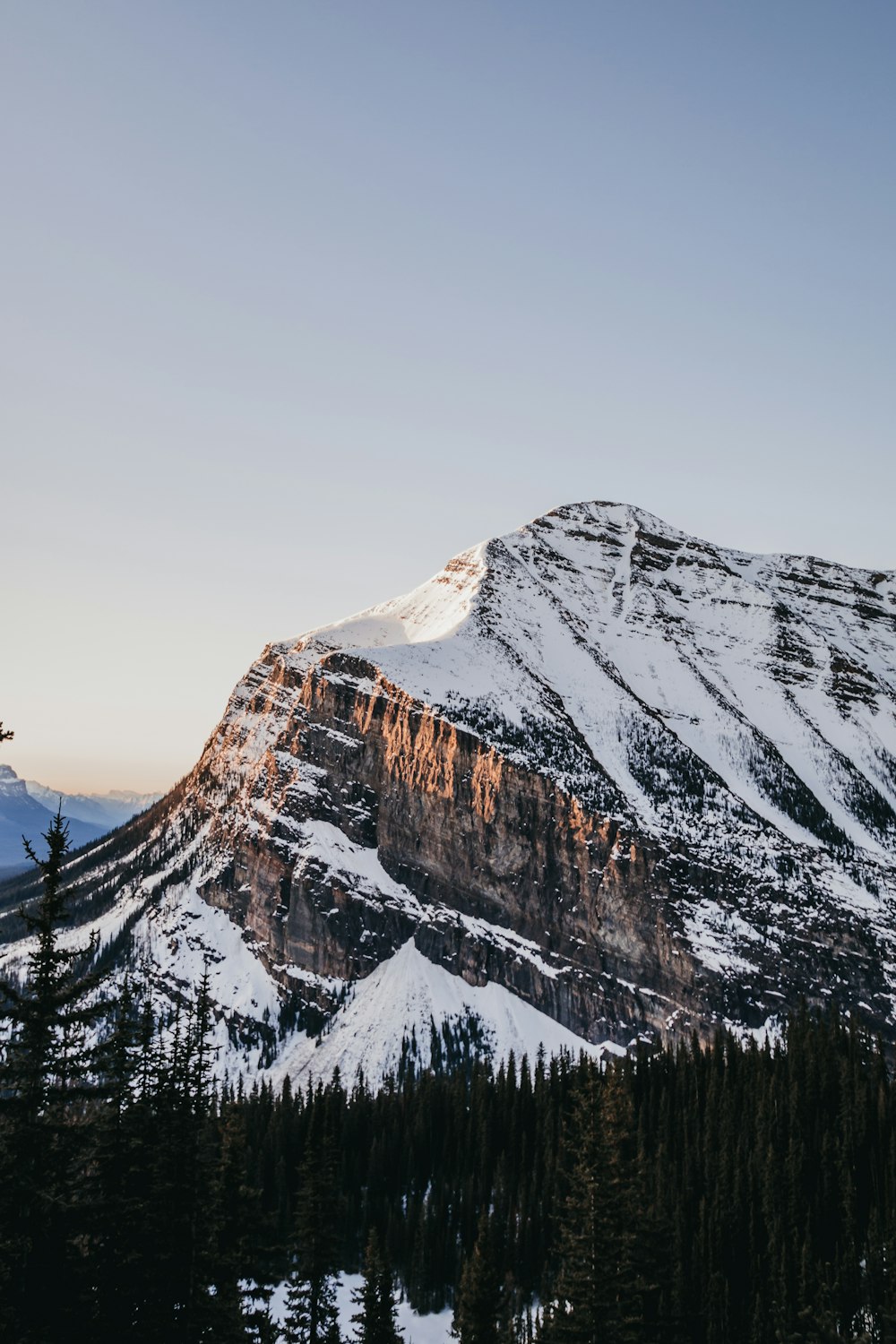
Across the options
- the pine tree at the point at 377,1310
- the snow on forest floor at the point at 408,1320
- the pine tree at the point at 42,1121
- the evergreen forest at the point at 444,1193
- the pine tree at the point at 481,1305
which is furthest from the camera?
the snow on forest floor at the point at 408,1320

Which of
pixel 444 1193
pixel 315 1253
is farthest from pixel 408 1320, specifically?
pixel 315 1253

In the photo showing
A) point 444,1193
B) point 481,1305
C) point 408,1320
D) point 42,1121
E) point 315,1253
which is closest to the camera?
point 42,1121

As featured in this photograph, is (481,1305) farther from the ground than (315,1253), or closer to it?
closer to it

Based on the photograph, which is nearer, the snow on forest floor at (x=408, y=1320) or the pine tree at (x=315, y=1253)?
the pine tree at (x=315, y=1253)

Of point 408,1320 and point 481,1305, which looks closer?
point 481,1305

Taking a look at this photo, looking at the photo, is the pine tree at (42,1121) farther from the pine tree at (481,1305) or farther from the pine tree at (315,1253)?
the pine tree at (481,1305)

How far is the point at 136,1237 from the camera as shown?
37.5 m

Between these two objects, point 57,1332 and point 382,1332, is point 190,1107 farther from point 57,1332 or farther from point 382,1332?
point 382,1332

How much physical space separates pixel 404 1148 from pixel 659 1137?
3249 centimetres

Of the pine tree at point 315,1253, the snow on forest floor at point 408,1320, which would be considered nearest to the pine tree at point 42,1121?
the pine tree at point 315,1253

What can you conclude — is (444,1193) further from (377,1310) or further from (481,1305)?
(481,1305)

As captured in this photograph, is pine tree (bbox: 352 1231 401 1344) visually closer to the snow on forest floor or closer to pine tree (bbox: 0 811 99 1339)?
the snow on forest floor

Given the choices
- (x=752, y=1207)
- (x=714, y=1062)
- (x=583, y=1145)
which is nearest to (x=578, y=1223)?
(x=583, y=1145)

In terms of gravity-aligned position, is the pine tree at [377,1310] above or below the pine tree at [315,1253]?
below
